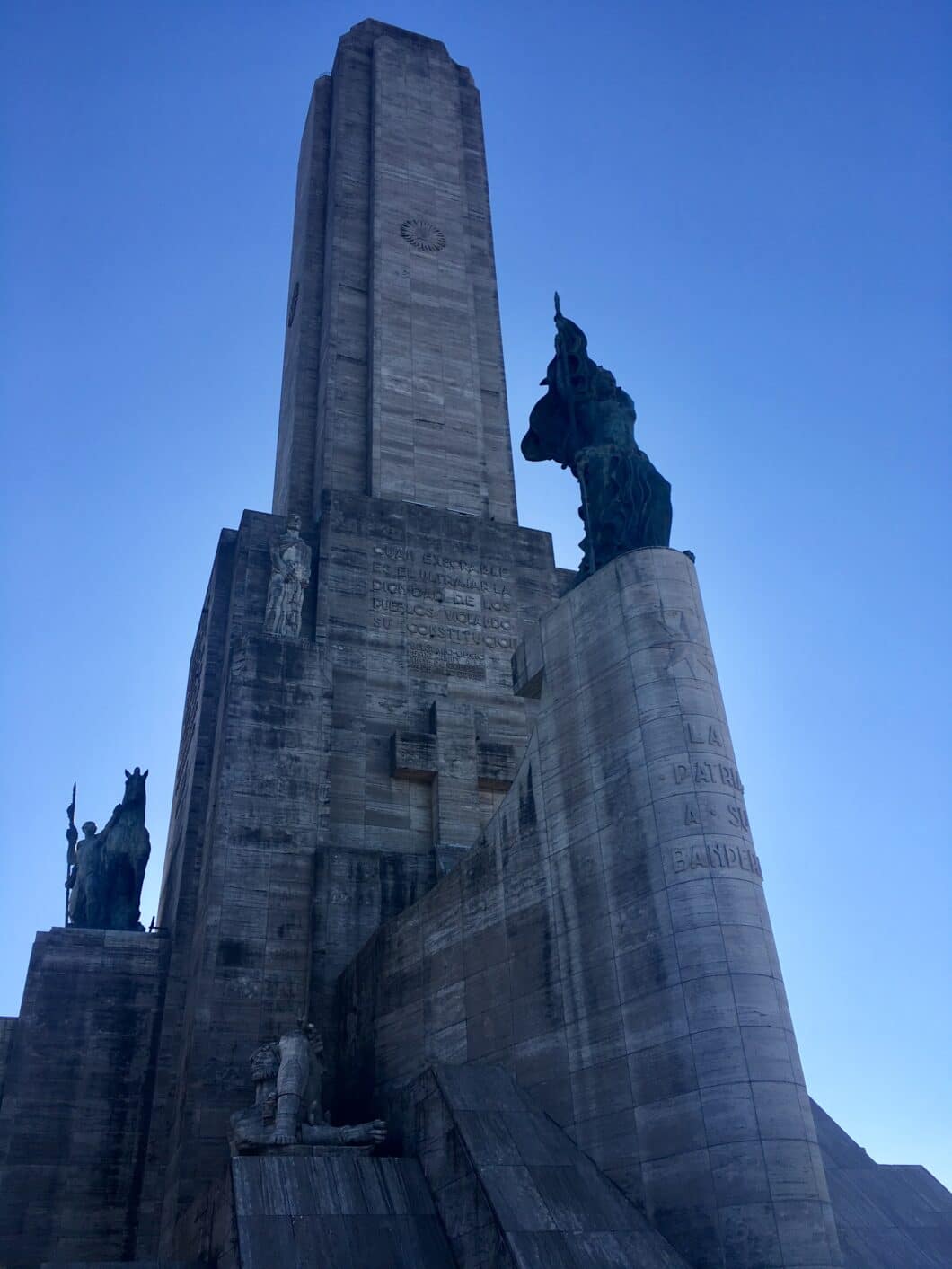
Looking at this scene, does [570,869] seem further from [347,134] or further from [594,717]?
[347,134]

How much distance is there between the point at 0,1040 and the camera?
19.2 meters

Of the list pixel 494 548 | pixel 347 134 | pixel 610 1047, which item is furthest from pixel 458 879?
pixel 347 134

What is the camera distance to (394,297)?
29312 mm

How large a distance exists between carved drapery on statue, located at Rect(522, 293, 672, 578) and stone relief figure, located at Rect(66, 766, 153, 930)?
11.0m

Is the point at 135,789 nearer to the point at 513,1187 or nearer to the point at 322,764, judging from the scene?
the point at 322,764

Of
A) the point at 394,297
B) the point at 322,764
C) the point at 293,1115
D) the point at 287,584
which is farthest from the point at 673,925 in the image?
the point at 394,297

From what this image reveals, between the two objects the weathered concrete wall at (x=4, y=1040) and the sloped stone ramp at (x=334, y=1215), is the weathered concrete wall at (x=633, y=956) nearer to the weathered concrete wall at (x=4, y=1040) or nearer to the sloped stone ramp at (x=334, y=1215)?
the sloped stone ramp at (x=334, y=1215)

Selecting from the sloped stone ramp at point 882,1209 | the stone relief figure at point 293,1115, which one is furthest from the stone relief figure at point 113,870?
the sloped stone ramp at point 882,1209

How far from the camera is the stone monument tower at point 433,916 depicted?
1181 centimetres

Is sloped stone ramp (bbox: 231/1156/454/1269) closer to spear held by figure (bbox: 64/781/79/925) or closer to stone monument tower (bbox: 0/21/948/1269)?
stone monument tower (bbox: 0/21/948/1269)

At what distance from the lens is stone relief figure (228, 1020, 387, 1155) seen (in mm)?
13430

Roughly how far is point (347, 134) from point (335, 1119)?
26139 millimetres

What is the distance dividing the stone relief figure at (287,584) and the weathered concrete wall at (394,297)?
10.0 ft

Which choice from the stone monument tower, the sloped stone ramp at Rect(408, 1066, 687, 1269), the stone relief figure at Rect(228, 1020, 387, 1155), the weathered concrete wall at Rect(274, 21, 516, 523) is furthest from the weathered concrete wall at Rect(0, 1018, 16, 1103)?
the weathered concrete wall at Rect(274, 21, 516, 523)
